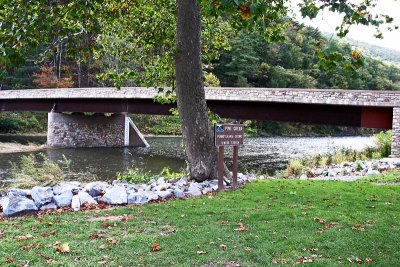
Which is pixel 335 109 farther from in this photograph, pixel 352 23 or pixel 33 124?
pixel 33 124

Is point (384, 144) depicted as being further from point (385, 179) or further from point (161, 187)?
point (161, 187)

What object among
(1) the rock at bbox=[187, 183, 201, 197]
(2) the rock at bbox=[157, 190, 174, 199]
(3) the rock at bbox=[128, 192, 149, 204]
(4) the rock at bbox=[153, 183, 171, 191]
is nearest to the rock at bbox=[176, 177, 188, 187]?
(4) the rock at bbox=[153, 183, 171, 191]

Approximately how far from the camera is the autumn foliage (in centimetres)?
5222

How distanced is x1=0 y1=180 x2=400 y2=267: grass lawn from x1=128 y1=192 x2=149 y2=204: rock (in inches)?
23.1

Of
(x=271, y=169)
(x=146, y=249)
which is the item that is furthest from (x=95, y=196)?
(x=271, y=169)

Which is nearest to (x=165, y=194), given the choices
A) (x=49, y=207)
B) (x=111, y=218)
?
(x=111, y=218)

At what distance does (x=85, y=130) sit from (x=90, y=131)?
1.39 ft

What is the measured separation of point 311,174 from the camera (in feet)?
52.1

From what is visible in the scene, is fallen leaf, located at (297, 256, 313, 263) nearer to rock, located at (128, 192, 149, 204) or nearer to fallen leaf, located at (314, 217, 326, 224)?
fallen leaf, located at (314, 217, 326, 224)

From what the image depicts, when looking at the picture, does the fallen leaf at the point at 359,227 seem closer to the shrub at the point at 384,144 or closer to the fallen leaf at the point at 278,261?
the fallen leaf at the point at 278,261

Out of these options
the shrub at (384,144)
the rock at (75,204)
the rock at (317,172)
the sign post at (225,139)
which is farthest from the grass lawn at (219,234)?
the shrub at (384,144)

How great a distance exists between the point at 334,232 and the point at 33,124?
164ft

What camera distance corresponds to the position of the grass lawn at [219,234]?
17.4ft

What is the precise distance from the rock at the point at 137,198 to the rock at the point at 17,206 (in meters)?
1.77
